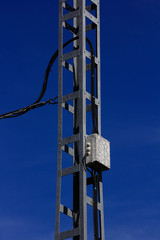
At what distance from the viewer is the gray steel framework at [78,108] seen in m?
13.4

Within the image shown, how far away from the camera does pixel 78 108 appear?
14367 mm

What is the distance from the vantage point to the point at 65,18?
15.4 metres

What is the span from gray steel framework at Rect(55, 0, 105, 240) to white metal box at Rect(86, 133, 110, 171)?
12 cm

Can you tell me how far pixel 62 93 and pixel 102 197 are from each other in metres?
2.42

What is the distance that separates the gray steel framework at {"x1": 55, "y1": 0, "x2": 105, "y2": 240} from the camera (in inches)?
529

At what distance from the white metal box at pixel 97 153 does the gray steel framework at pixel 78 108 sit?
121 millimetres

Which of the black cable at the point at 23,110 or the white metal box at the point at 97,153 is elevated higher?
the black cable at the point at 23,110

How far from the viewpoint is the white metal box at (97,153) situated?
541 inches

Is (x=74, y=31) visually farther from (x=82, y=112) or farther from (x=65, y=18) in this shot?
(x=82, y=112)

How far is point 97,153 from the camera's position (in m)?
13.8

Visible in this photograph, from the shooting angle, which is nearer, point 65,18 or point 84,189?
point 84,189

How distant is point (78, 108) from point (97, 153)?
112cm

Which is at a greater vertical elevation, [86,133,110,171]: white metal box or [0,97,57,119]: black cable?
[0,97,57,119]: black cable

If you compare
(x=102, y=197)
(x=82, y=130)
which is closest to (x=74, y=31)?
(x=82, y=130)
